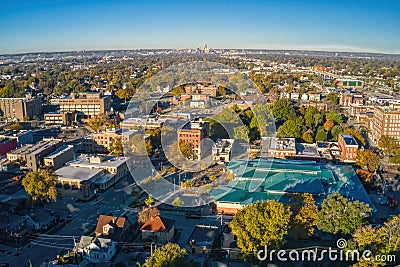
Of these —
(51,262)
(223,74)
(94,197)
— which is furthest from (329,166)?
(223,74)

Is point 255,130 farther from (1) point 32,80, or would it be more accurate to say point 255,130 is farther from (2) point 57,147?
(1) point 32,80

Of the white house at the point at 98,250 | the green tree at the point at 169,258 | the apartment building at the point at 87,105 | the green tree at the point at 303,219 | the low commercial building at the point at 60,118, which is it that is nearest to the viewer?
the green tree at the point at 169,258

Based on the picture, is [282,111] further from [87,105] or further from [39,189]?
[39,189]

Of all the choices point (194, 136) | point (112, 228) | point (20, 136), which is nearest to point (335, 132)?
point (194, 136)

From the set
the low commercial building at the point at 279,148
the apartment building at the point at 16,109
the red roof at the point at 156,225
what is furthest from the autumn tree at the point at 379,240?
the apartment building at the point at 16,109

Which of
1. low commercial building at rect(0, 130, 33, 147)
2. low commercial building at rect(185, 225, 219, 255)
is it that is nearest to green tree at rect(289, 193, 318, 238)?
low commercial building at rect(185, 225, 219, 255)

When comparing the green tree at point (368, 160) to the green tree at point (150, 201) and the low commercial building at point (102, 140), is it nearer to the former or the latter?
the green tree at point (150, 201)
